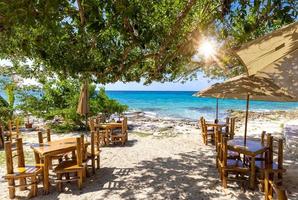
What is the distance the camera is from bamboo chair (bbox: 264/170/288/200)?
2.37 metres

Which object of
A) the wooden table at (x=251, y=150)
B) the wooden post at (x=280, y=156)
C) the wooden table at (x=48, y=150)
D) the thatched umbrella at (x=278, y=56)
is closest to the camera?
the thatched umbrella at (x=278, y=56)

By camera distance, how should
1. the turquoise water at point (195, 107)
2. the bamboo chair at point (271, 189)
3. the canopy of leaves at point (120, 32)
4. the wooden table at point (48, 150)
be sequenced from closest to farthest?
the bamboo chair at point (271, 189), the canopy of leaves at point (120, 32), the wooden table at point (48, 150), the turquoise water at point (195, 107)

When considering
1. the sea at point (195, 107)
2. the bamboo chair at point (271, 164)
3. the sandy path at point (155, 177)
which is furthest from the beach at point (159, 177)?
the sea at point (195, 107)

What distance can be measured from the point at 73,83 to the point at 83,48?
8.89 meters

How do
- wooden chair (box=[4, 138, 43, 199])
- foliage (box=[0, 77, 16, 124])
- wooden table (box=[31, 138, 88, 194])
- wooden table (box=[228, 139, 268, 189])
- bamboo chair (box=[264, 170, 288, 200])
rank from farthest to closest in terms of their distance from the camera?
1. foliage (box=[0, 77, 16, 124])
2. wooden table (box=[31, 138, 88, 194])
3. wooden table (box=[228, 139, 268, 189])
4. wooden chair (box=[4, 138, 43, 199])
5. bamboo chair (box=[264, 170, 288, 200])

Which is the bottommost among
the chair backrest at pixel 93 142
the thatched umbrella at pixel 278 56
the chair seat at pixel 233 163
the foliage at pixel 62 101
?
the chair seat at pixel 233 163

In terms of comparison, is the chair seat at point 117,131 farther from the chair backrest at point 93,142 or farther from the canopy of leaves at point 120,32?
the canopy of leaves at point 120,32

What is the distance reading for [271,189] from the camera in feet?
13.5

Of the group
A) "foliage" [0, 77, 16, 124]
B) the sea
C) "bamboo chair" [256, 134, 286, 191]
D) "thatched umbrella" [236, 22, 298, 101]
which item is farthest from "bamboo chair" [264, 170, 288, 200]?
the sea

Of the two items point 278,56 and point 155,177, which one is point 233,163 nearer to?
point 155,177

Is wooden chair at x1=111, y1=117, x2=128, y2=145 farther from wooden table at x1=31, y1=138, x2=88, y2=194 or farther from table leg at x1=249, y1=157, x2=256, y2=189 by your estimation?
table leg at x1=249, y1=157, x2=256, y2=189

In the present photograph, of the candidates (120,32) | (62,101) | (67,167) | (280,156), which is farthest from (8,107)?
(280,156)

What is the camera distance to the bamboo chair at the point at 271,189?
7.79 ft

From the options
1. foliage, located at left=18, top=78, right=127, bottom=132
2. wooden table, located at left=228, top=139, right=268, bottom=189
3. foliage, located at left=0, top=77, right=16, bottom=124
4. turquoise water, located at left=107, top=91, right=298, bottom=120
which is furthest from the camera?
turquoise water, located at left=107, top=91, right=298, bottom=120
